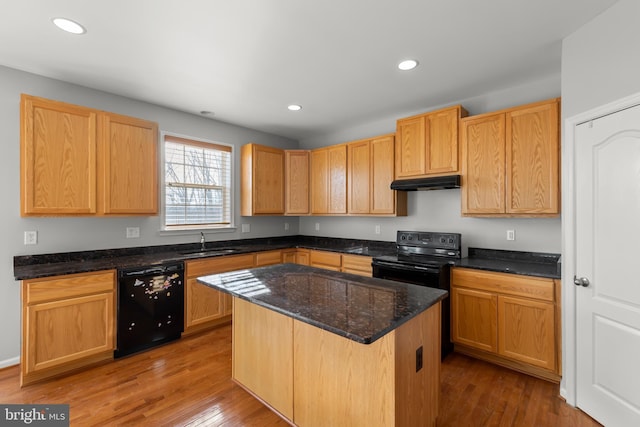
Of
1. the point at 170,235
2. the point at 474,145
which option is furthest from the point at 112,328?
the point at 474,145

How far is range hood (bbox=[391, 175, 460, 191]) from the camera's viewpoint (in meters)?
3.10

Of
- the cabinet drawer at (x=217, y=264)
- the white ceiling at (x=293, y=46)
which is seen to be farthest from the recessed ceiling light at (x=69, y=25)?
the cabinet drawer at (x=217, y=264)

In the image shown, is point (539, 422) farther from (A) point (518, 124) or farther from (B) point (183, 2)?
(B) point (183, 2)

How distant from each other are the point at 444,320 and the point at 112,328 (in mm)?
3168

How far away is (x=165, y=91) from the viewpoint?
316 cm

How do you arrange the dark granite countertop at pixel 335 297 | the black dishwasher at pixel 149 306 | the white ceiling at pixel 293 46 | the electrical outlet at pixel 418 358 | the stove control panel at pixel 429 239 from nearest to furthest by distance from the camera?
the dark granite countertop at pixel 335 297 → the electrical outlet at pixel 418 358 → the white ceiling at pixel 293 46 → the black dishwasher at pixel 149 306 → the stove control panel at pixel 429 239

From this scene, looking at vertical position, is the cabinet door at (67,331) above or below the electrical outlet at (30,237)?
below

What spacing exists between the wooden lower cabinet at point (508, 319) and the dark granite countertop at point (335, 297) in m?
1.18

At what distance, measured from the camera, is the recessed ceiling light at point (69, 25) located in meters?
1.98

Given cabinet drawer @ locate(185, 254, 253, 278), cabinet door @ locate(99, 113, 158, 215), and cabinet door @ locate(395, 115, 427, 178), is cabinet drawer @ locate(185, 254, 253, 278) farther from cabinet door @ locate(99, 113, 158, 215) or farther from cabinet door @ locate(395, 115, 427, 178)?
cabinet door @ locate(395, 115, 427, 178)

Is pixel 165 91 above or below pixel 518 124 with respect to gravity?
above

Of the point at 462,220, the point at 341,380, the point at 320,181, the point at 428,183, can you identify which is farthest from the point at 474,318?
the point at 320,181

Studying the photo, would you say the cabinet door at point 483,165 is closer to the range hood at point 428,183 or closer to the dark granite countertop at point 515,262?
the range hood at point 428,183

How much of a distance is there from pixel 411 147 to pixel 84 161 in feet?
11.1
